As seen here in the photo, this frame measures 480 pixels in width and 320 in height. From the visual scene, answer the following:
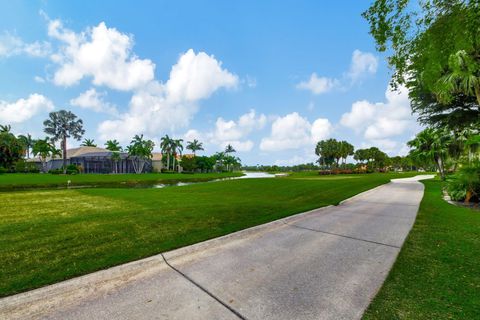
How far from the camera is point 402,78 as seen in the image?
8.12 m

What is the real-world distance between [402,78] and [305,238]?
7322 millimetres

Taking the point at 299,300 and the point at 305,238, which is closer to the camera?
the point at 299,300

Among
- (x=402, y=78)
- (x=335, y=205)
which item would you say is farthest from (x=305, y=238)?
(x=402, y=78)

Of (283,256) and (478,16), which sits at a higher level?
(478,16)

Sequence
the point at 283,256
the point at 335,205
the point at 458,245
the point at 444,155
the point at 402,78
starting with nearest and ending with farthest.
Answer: the point at 283,256
the point at 458,245
the point at 402,78
the point at 335,205
the point at 444,155

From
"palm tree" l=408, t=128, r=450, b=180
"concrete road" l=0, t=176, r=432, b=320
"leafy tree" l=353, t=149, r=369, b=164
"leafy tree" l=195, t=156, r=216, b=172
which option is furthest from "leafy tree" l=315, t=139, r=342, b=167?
"concrete road" l=0, t=176, r=432, b=320

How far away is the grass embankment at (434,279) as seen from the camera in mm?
2721

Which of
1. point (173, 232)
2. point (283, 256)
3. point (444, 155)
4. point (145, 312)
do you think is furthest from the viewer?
point (444, 155)

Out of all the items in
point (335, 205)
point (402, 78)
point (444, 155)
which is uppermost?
point (402, 78)

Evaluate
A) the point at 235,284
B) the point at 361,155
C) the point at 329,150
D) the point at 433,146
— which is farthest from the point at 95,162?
the point at 361,155

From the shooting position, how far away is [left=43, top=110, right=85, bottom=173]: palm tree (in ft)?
206

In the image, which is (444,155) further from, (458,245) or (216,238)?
(216,238)

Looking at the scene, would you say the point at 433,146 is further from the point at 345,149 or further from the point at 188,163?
the point at 188,163

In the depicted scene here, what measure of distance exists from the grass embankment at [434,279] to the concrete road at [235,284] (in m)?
0.24
